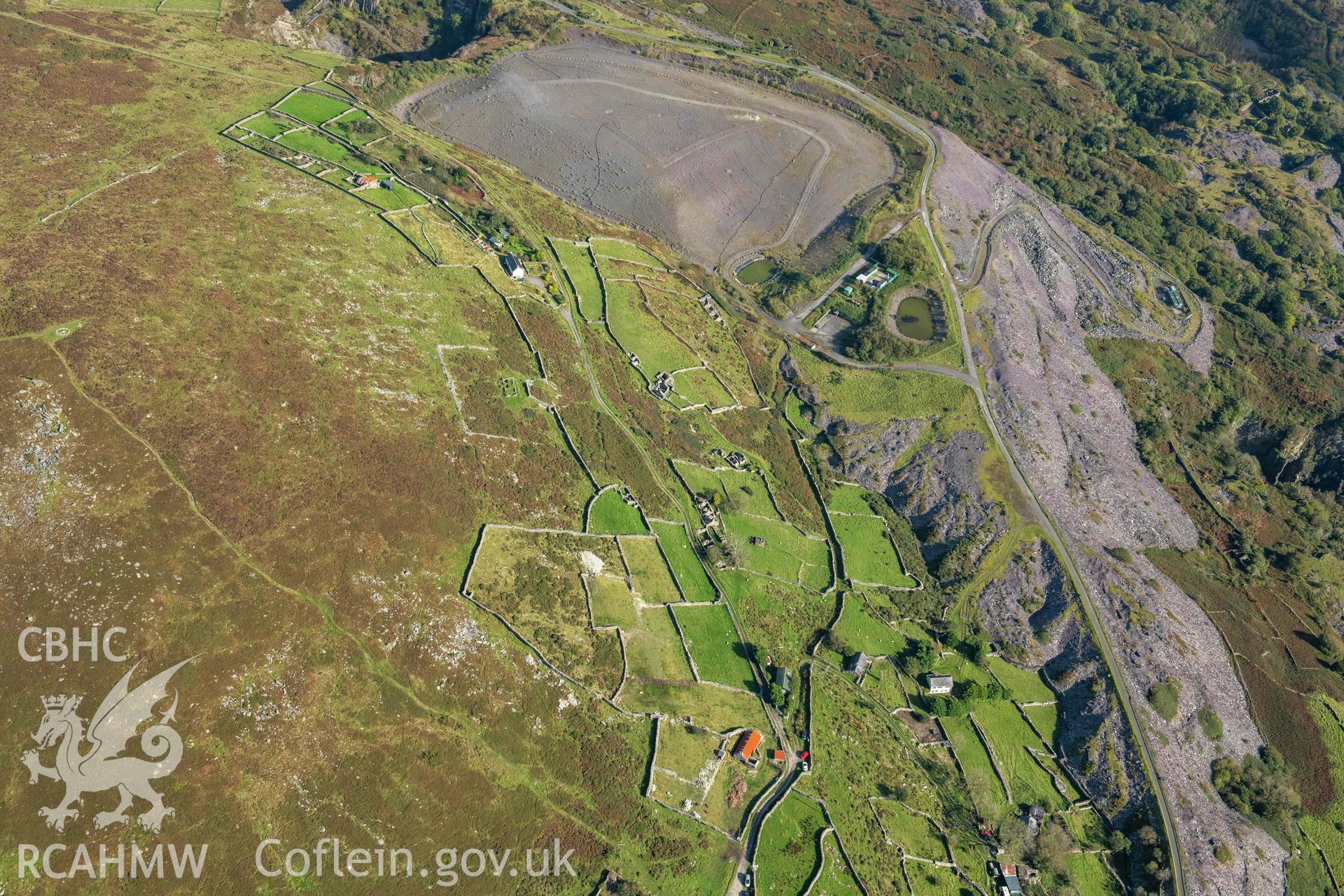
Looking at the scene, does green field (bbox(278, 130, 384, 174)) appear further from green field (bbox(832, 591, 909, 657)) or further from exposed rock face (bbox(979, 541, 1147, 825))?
exposed rock face (bbox(979, 541, 1147, 825))

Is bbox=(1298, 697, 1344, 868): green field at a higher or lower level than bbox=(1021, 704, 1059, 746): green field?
higher

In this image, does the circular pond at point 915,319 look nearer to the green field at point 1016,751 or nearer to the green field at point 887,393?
the green field at point 887,393

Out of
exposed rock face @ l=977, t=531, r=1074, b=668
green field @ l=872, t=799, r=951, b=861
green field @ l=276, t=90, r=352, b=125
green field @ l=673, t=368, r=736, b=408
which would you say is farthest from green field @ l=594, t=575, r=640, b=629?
green field @ l=276, t=90, r=352, b=125

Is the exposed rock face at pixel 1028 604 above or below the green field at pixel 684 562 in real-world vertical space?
above

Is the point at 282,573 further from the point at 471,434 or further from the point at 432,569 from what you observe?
the point at 471,434

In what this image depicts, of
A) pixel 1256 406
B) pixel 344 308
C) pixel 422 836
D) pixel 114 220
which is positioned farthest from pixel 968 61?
pixel 422 836

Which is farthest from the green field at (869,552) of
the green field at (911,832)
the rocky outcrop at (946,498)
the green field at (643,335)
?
the green field at (643,335)
